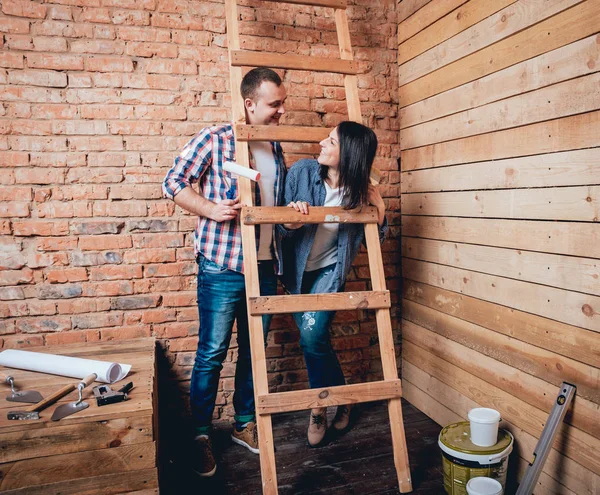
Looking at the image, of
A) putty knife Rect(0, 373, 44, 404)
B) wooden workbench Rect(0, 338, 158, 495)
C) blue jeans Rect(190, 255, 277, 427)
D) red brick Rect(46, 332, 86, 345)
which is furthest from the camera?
red brick Rect(46, 332, 86, 345)

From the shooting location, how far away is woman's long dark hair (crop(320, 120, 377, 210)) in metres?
1.91

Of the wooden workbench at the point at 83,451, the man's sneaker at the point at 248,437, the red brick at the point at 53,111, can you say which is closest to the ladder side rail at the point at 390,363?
the man's sneaker at the point at 248,437

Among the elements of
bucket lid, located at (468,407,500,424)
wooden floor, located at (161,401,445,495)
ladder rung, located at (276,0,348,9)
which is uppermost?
ladder rung, located at (276,0,348,9)

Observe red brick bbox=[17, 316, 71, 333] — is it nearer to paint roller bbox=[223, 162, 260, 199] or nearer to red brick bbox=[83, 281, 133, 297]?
red brick bbox=[83, 281, 133, 297]

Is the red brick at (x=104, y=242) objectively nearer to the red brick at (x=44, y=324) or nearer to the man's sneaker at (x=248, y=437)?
the red brick at (x=44, y=324)

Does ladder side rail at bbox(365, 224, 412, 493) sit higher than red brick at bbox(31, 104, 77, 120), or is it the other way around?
red brick at bbox(31, 104, 77, 120)

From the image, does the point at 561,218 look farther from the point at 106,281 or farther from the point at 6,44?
the point at 6,44

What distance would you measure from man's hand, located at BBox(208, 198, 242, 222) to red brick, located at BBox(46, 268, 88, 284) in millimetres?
774

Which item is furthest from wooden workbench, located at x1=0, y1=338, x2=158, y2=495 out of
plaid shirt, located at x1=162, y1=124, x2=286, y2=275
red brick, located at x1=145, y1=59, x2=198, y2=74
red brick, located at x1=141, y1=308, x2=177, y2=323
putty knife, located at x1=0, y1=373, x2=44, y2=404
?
red brick, located at x1=145, y1=59, x2=198, y2=74

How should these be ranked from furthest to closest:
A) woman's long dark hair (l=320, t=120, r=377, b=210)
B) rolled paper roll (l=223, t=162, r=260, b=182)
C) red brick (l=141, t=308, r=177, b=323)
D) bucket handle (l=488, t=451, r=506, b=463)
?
red brick (l=141, t=308, r=177, b=323), woman's long dark hair (l=320, t=120, r=377, b=210), rolled paper roll (l=223, t=162, r=260, b=182), bucket handle (l=488, t=451, r=506, b=463)

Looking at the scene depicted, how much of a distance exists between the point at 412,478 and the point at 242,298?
100 centimetres

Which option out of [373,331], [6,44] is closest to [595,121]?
[373,331]

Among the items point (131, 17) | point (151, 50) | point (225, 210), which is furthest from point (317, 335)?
point (131, 17)

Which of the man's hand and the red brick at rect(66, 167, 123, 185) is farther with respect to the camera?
the red brick at rect(66, 167, 123, 185)
